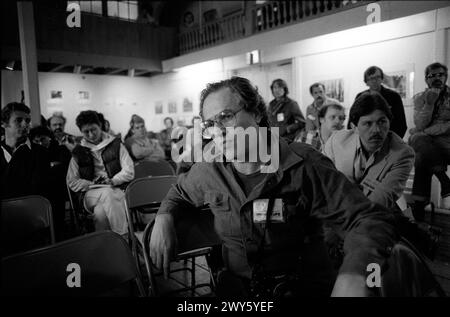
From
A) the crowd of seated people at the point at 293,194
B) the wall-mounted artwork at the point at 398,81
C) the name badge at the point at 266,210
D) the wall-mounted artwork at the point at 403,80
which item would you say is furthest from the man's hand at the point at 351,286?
the wall-mounted artwork at the point at 398,81

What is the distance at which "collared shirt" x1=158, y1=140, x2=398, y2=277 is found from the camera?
44.7 inches

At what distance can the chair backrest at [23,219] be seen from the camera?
1.98 metres

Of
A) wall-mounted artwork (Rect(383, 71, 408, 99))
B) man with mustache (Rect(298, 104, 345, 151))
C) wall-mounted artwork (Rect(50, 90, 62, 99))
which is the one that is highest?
wall-mounted artwork (Rect(50, 90, 62, 99))

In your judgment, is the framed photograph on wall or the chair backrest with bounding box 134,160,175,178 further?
the framed photograph on wall

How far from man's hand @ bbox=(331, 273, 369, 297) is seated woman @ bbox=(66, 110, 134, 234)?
2.80m

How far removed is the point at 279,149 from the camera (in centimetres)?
137

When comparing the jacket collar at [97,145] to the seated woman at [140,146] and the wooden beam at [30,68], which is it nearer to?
the wooden beam at [30,68]

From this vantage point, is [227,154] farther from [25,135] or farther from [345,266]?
[25,135]

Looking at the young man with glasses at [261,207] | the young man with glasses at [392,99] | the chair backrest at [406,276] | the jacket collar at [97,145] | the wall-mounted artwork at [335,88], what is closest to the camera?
the chair backrest at [406,276]

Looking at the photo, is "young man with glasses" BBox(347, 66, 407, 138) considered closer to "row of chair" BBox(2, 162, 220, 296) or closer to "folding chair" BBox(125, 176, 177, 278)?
"folding chair" BBox(125, 176, 177, 278)

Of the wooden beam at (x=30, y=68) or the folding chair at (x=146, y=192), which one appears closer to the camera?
the folding chair at (x=146, y=192)

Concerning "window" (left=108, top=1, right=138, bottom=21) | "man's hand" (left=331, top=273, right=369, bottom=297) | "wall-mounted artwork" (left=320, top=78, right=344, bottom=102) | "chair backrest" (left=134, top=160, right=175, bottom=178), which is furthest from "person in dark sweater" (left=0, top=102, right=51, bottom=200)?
"window" (left=108, top=1, right=138, bottom=21)

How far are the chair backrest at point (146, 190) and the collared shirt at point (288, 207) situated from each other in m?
1.21
